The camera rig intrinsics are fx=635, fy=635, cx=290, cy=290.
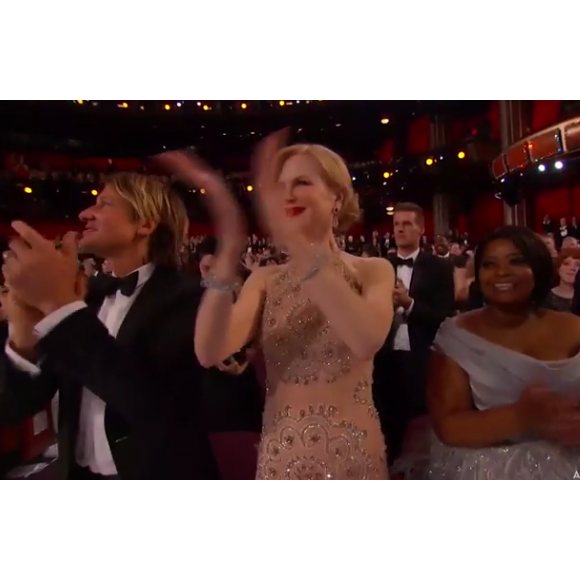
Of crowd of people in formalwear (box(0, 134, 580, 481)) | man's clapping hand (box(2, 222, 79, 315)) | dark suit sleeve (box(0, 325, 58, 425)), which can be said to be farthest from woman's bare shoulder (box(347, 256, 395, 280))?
dark suit sleeve (box(0, 325, 58, 425))

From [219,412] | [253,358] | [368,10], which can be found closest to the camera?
[253,358]

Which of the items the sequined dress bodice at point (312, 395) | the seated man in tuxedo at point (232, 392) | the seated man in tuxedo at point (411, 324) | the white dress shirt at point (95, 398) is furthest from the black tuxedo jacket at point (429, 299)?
the white dress shirt at point (95, 398)

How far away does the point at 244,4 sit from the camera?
1.75 meters

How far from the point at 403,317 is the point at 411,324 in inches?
1.3

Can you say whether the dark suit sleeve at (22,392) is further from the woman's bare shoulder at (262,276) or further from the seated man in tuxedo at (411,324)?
the seated man in tuxedo at (411,324)

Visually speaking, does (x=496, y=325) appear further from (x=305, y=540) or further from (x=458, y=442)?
(x=305, y=540)

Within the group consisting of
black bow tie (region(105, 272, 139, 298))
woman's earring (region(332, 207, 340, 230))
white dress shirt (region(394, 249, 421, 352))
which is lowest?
white dress shirt (region(394, 249, 421, 352))

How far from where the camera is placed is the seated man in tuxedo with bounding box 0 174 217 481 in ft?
4.98

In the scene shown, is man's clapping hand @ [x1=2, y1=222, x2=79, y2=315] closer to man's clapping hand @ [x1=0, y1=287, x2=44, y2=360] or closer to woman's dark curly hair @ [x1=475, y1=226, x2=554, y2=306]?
man's clapping hand @ [x1=0, y1=287, x2=44, y2=360]

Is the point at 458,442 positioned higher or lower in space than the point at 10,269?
lower

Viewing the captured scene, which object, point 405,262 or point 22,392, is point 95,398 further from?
point 405,262

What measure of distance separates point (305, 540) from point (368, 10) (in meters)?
1.51

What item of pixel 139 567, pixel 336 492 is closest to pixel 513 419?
pixel 336 492

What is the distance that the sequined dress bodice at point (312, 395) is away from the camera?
1.41 metres
